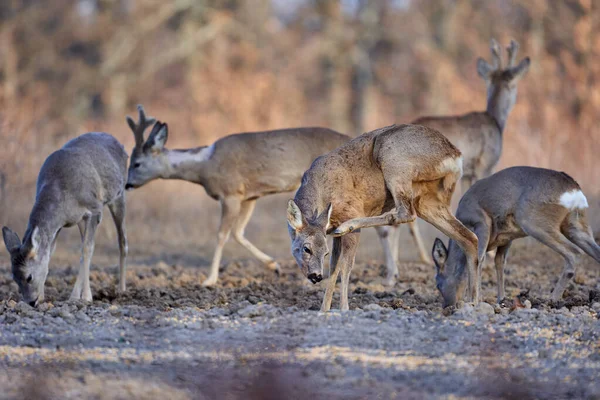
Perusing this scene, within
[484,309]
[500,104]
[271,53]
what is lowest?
[484,309]

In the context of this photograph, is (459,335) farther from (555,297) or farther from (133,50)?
(133,50)

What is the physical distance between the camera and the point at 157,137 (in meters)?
13.7

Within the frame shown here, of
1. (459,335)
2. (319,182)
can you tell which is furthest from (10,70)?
(459,335)

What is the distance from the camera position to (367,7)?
3894 cm

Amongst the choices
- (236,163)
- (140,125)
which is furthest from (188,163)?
(140,125)

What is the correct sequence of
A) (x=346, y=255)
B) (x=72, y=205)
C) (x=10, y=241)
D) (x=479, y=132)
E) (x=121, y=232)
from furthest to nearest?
(x=479, y=132)
(x=121, y=232)
(x=72, y=205)
(x=10, y=241)
(x=346, y=255)

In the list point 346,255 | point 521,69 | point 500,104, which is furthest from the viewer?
point 521,69

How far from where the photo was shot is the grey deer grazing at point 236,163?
13.2 m

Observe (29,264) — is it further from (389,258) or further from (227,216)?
(389,258)

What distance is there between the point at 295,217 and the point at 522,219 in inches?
109

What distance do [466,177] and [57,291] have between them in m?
6.32

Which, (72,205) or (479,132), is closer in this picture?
(72,205)

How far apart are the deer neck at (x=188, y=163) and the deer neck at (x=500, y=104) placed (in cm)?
452

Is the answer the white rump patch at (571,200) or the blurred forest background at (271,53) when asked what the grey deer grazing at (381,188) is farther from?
the blurred forest background at (271,53)
